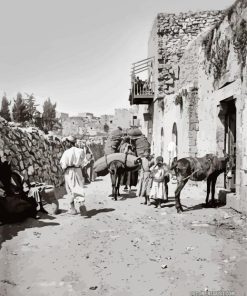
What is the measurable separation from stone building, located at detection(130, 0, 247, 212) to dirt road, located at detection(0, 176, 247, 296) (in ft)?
6.11

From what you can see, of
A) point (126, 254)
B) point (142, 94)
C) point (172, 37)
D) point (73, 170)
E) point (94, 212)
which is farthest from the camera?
point (142, 94)

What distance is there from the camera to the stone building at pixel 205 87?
7902mm

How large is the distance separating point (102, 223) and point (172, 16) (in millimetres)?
14811

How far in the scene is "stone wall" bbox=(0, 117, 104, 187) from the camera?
842 centimetres

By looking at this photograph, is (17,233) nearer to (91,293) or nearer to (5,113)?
(91,293)

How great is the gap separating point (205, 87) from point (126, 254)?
720cm

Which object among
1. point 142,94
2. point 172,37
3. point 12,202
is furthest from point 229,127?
point 142,94

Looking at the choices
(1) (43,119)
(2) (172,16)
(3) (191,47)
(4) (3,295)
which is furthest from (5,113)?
(4) (3,295)

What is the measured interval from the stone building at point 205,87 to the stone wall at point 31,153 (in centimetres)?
486

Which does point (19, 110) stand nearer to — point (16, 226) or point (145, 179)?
point (145, 179)

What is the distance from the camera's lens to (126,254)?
5180 mm

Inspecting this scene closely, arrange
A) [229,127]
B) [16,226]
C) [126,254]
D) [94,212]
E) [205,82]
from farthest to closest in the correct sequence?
[205,82]
[229,127]
[94,212]
[16,226]
[126,254]

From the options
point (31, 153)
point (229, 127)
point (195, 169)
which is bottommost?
point (195, 169)

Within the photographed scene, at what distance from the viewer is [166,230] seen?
6.47m
